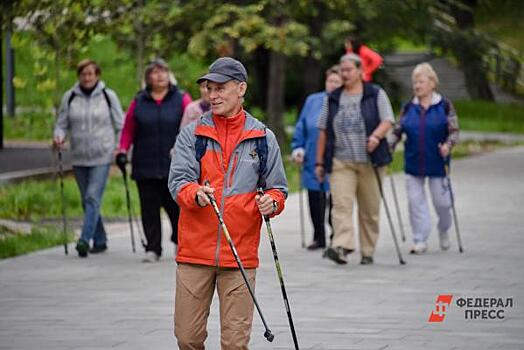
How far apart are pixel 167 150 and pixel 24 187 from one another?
21.3 ft

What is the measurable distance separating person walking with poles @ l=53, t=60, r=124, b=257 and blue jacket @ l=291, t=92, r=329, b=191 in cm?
169

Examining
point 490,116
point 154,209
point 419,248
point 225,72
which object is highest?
point 225,72

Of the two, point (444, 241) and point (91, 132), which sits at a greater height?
point (91, 132)

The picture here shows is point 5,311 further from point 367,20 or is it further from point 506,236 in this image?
point 367,20

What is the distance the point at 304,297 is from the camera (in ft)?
35.8

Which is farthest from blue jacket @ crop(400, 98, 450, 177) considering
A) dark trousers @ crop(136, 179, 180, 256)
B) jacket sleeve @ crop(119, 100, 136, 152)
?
jacket sleeve @ crop(119, 100, 136, 152)

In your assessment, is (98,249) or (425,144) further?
(98,249)

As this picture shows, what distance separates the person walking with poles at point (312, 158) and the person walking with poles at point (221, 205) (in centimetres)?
668

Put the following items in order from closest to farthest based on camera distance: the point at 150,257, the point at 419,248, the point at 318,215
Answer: the point at 150,257 < the point at 419,248 < the point at 318,215

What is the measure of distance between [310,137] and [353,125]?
135 centimetres

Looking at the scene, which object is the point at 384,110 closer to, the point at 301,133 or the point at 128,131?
the point at 301,133

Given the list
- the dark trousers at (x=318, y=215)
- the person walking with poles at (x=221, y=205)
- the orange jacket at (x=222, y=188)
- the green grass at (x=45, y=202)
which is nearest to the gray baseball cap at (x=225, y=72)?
the person walking with poles at (x=221, y=205)

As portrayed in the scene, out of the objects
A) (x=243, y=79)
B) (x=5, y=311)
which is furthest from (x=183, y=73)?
(x=243, y=79)

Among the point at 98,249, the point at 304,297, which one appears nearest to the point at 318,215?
the point at 98,249
